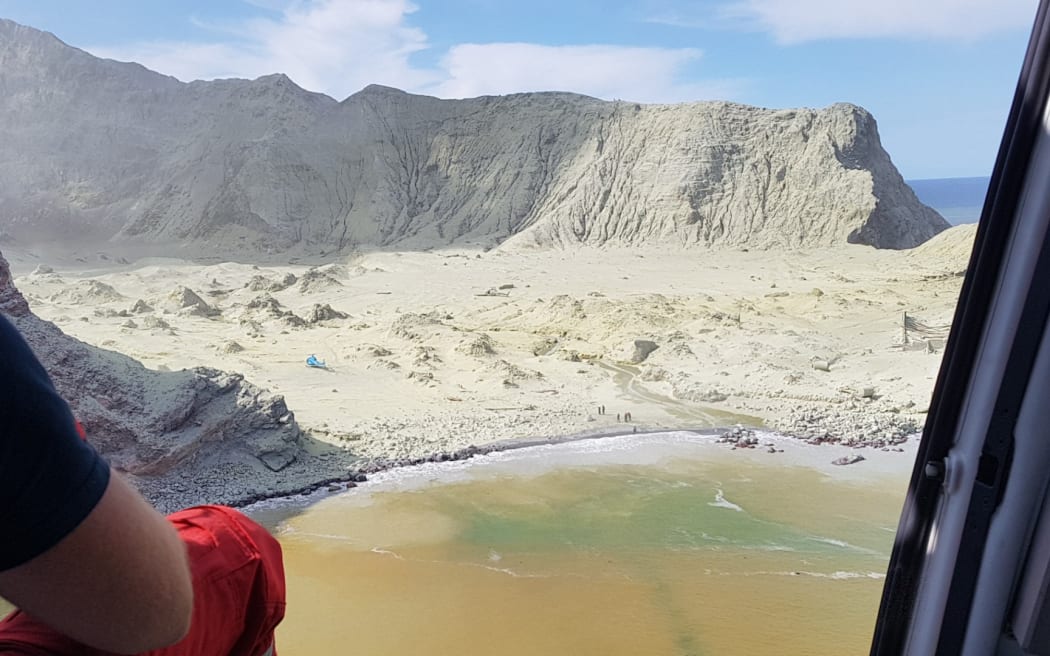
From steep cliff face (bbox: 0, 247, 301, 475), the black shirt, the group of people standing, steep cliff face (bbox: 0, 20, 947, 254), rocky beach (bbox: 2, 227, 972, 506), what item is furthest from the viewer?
steep cliff face (bbox: 0, 20, 947, 254)

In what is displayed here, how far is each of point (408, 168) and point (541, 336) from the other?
2290cm

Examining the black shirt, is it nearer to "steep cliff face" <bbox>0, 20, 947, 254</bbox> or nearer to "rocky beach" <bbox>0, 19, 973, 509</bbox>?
"rocky beach" <bbox>0, 19, 973, 509</bbox>

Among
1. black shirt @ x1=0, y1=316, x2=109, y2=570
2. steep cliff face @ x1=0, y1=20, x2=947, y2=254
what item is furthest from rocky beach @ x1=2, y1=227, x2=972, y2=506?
black shirt @ x1=0, y1=316, x2=109, y2=570

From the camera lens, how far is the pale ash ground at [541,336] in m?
11.7

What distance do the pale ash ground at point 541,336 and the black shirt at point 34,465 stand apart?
30.1 feet

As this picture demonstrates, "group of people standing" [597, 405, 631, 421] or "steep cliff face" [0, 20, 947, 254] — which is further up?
"steep cliff face" [0, 20, 947, 254]

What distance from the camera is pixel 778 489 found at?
897 centimetres

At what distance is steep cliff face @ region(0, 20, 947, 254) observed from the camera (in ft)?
101

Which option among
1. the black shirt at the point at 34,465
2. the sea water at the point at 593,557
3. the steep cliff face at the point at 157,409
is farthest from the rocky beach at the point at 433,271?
the black shirt at the point at 34,465

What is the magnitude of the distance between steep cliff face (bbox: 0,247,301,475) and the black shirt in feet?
24.1

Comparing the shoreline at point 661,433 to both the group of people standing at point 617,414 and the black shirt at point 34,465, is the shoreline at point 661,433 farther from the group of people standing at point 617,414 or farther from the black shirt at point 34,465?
the black shirt at point 34,465

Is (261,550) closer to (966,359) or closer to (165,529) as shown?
(165,529)

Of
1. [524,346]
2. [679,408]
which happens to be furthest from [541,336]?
[679,408]

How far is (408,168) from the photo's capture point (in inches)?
1480
